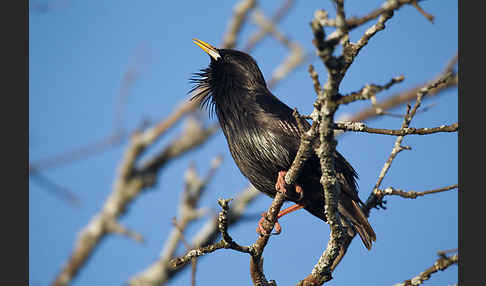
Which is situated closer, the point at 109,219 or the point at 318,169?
the point at 318,169

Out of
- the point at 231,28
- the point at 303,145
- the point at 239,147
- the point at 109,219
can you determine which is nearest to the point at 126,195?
the point at 109,219

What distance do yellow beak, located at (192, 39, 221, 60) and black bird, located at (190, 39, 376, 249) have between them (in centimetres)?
Result: 32

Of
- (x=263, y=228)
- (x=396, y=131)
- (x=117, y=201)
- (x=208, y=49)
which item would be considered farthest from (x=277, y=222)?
(x=117, y=201)

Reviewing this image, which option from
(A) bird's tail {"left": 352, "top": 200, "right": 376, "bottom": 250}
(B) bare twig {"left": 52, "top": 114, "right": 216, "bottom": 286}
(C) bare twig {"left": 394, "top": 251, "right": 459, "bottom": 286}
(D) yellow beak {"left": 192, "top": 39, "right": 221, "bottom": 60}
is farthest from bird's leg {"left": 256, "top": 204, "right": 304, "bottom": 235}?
(B) bare twig {"left": 52, "top": 114, "right": 216, "bottom": 286}

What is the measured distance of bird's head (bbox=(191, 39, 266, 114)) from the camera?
16.4 feet

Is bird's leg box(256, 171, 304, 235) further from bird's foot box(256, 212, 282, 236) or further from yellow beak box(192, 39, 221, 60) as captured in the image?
yellow beak box(192, 39, 221, 60)

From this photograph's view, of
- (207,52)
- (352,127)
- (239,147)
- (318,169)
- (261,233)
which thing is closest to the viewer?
(352,127)

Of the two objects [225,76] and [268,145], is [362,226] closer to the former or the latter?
[268,145]

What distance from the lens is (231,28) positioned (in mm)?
11094

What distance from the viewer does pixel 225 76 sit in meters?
5.14

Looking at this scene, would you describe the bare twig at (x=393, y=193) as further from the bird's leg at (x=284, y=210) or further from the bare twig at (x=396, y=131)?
the bare twig at (x=396, y=131)

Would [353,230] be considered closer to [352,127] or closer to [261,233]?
[261,233]

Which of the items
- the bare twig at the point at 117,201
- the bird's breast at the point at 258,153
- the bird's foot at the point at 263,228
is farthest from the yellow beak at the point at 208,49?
the bare twig at the point at 117,201

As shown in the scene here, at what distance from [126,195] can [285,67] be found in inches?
171
